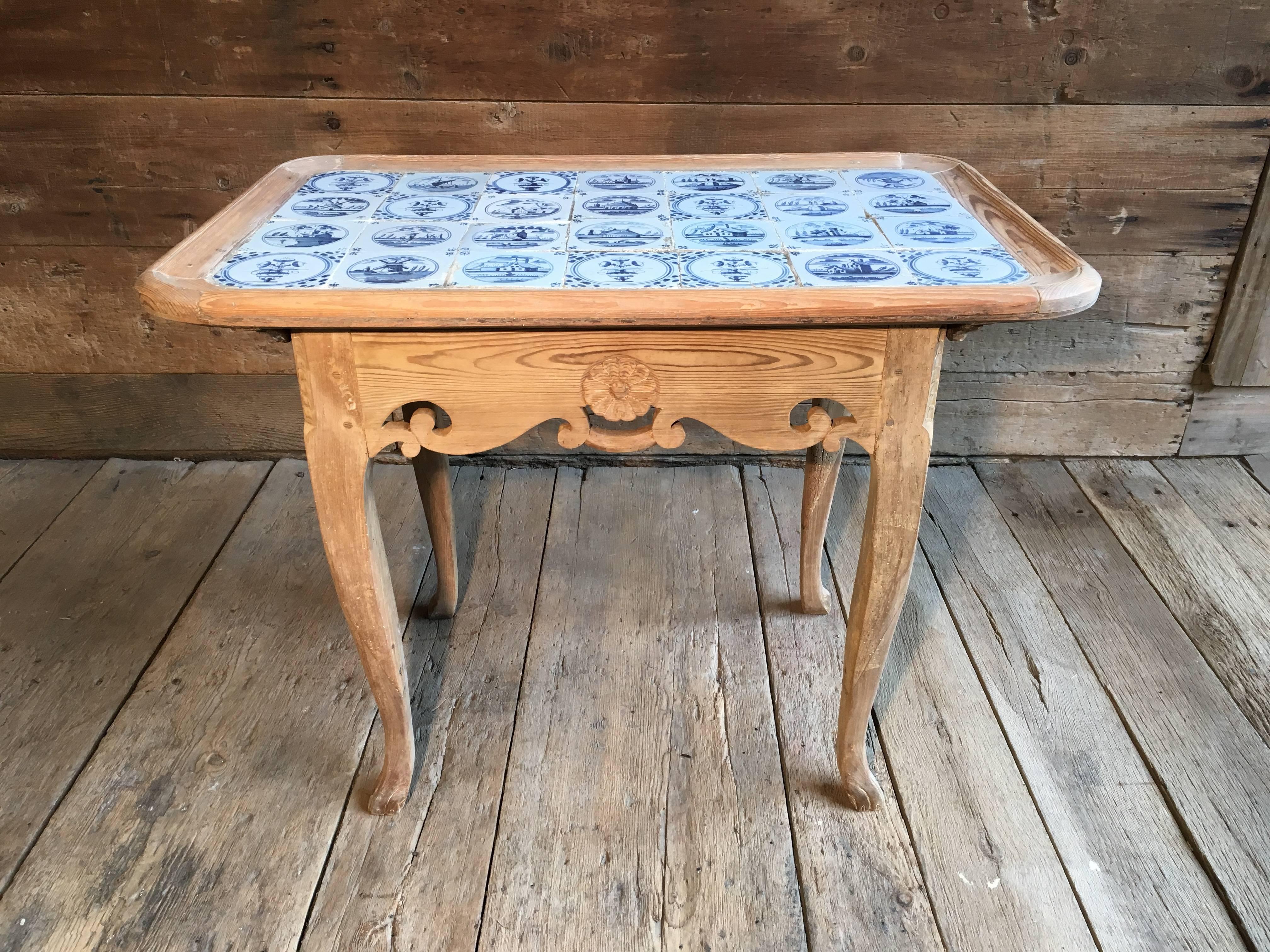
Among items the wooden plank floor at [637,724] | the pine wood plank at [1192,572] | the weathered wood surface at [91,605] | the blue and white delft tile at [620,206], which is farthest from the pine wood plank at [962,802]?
the weathered wood surface at [91,605]

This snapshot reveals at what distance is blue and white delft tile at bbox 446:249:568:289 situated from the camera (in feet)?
2.96

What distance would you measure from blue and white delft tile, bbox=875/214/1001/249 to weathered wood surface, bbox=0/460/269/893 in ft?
4.17

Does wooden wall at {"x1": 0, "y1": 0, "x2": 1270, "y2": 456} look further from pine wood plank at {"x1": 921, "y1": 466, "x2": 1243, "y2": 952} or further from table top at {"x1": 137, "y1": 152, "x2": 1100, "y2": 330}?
pine wood plank at {"x1": 921, "y1": 466, "x2": 1243, "y2": 952}

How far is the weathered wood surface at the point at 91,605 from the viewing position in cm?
130

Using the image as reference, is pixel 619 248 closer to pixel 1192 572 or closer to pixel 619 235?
pixel 619 235

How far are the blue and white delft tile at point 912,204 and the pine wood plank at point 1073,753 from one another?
2.37 ft

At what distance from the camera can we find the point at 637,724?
137 centimetres

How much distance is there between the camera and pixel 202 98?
1.58 metres

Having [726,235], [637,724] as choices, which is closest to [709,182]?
[726,235]

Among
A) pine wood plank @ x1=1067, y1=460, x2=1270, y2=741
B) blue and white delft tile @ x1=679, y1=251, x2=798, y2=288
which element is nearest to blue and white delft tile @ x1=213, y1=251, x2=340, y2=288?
blue and white delft tile @ x1=679, y1=251, x2=798, y2=288

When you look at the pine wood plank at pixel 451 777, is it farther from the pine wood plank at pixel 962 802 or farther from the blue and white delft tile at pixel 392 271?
the blue and white delft tile at pixel 392 271

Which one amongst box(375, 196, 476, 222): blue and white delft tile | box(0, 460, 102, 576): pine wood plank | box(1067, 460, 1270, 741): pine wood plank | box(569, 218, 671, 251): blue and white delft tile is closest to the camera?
box(569, 218, 671, 251): blue and white delft tile

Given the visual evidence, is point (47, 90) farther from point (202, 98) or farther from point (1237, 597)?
point (1237, 597)

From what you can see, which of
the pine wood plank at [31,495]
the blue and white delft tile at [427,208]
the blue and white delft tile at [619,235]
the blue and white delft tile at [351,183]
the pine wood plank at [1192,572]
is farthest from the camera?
the pine wood plank at [31,495]
